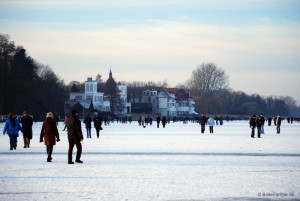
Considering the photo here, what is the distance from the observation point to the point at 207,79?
460 feet

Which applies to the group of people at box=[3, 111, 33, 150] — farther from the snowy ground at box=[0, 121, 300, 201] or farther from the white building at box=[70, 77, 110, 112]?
the white building at box=[70, 77, 110, 112]

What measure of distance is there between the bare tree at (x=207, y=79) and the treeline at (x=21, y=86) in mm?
51486

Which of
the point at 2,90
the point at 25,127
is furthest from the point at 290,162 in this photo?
the point at 2,90

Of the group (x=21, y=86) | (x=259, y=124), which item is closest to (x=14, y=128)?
(x=259, y=124)

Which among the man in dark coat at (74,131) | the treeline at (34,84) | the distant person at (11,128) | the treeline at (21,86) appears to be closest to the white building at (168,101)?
the treeline at (34,84)

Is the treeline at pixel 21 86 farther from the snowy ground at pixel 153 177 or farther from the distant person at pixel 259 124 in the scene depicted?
the snowy ground at pixel 153 177

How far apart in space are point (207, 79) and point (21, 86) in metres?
67.5

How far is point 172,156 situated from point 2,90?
61.7 m

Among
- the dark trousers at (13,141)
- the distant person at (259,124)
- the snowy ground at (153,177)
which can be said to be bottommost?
the snowy ground at (153,177)

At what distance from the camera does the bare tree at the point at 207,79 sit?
140 metres

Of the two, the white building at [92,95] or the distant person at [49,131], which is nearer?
the distant person at [49,131]

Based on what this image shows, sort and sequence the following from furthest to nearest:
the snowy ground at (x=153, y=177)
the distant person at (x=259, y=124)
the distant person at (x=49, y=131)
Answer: the distant person at (x=259, y=124)
the distant person at (x=49, y=131)
the snowy ground at (x=153, y=177)

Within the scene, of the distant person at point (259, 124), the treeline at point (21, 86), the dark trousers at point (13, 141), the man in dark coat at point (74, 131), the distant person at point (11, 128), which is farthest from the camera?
the treeline at point (21, 86)

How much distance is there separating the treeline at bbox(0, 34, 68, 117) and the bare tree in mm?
51486
